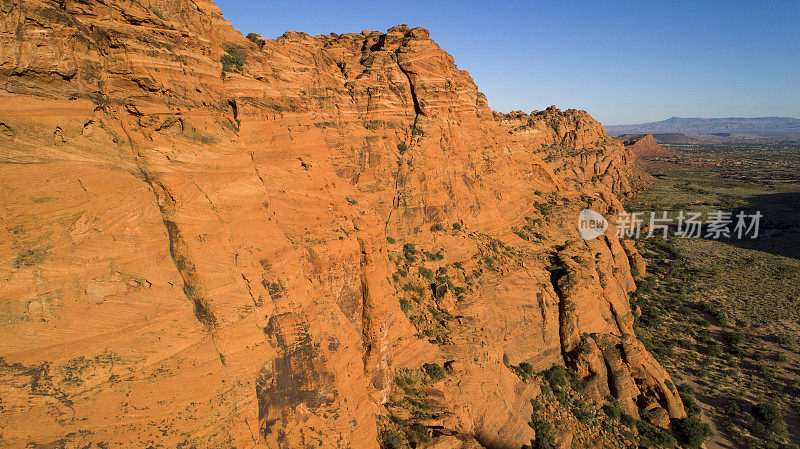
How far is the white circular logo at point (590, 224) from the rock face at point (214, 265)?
885 inches

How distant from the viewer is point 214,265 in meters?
14.1

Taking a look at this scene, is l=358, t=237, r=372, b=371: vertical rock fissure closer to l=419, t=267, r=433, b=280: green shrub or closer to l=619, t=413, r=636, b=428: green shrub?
l=419, t=267, r=433, b=280: green shrub

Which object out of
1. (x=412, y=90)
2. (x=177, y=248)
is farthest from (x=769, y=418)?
(x=177, y=248)

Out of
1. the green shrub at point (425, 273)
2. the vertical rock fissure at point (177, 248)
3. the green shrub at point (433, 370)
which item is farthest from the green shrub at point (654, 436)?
the vertical rock fissure at point (177, 248)

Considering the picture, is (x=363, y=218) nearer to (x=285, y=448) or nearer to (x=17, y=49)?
(x=285, y=448)

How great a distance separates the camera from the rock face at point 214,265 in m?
10.4

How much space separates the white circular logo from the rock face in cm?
2248

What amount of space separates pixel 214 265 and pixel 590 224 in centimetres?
5552

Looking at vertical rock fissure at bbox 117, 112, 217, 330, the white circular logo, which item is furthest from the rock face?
the white circular logo

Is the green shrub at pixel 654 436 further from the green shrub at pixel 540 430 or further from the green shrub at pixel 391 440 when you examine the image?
the green shrub at pixel 391 440

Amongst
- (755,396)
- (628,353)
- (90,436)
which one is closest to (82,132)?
(90,436)

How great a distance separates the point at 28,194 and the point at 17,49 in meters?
4.18

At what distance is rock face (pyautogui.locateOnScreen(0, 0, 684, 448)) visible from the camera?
410 inches

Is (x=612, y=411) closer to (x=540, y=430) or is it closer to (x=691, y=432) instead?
(x=691, y=432)
